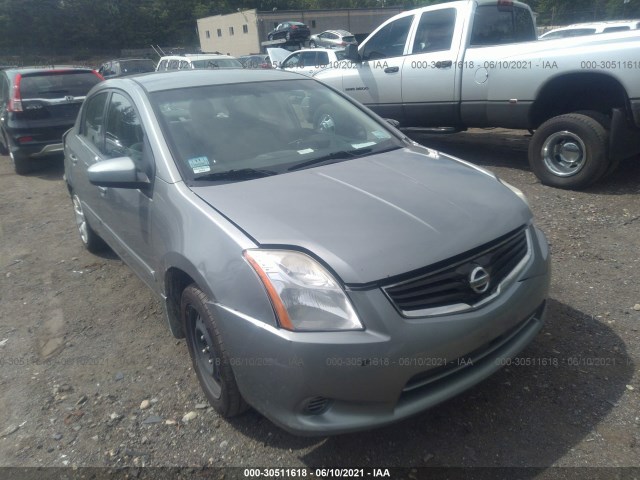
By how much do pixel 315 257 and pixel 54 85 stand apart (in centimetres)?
834

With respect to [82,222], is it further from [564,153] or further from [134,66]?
[134,66]

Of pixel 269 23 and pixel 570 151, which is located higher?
pixel 269 23

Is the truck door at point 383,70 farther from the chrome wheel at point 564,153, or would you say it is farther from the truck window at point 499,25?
the chrome wheel at point 564,153

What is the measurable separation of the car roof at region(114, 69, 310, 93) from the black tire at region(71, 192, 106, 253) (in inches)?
57.7

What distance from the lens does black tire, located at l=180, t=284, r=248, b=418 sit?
92.2 inches

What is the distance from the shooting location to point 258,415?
2.67 m

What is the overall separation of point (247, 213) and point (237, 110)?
1151 millimetres

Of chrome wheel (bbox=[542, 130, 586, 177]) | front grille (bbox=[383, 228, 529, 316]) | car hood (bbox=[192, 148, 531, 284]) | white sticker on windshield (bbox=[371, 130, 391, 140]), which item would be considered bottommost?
chrome wheel (bbox=[542, 130, 586, 177])

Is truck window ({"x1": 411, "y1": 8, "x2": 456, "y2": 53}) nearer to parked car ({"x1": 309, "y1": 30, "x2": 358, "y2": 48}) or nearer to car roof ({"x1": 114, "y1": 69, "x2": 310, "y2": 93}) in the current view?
car roof ({"x1": 114, "y1": 69, "x2": 310, "y2": 93})

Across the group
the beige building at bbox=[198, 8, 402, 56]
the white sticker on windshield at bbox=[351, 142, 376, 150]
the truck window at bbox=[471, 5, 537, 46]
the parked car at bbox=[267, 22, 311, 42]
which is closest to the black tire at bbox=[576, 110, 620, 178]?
the truck window at bbox=[471, 5, 537, 46]

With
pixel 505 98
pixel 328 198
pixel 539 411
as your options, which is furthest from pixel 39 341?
pixel 505 98

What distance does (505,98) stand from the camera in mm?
5922

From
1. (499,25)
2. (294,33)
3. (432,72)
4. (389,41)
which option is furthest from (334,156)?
(294,33)

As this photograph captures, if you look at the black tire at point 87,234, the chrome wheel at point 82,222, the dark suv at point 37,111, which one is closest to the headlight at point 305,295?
the black tire at point 87,234
